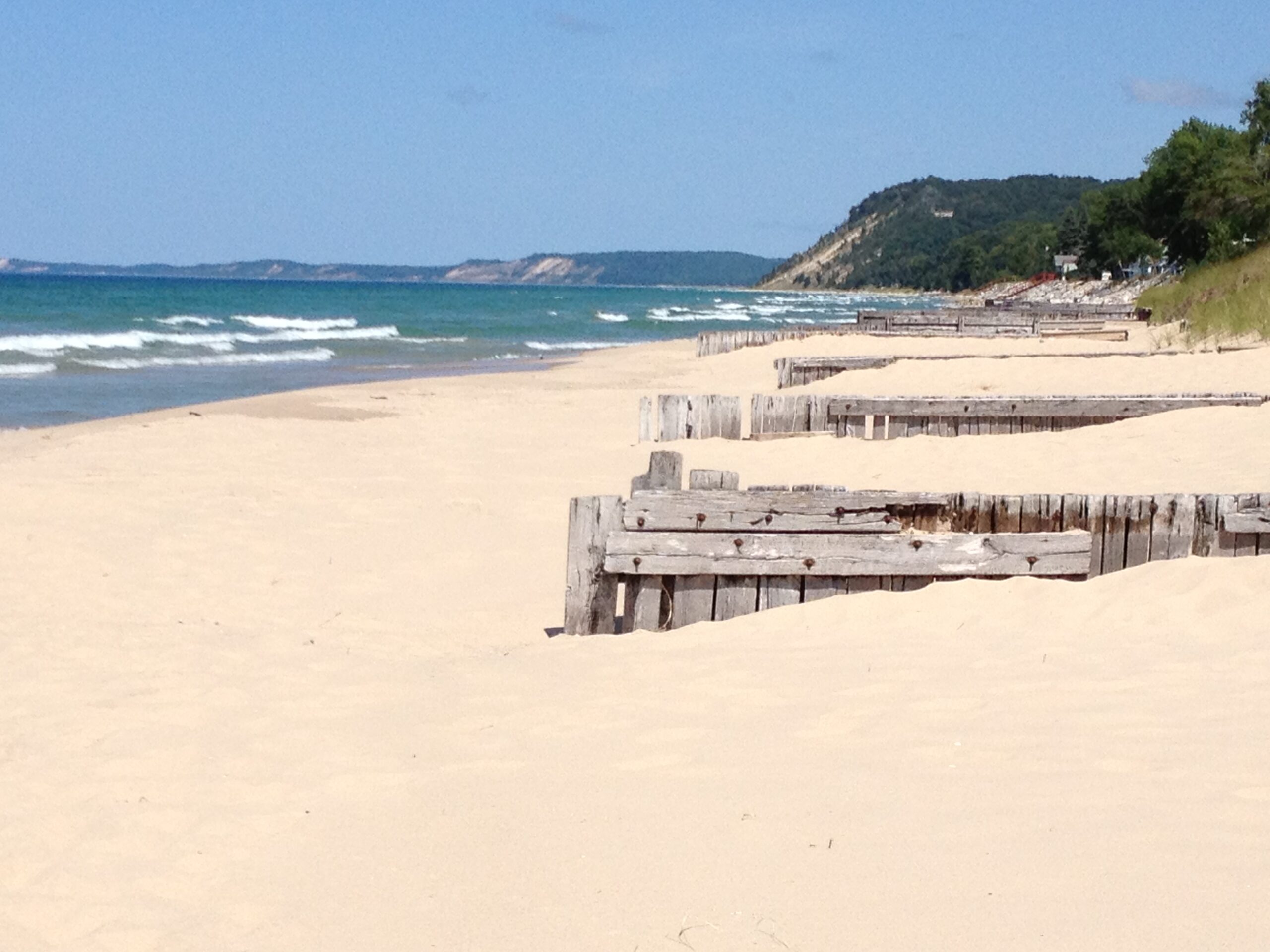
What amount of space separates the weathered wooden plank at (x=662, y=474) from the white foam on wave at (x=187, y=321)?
4732 centimetres

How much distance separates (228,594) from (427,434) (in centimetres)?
734

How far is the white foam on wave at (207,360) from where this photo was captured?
30.5m

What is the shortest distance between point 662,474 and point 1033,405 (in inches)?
283

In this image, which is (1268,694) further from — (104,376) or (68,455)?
(104,376)

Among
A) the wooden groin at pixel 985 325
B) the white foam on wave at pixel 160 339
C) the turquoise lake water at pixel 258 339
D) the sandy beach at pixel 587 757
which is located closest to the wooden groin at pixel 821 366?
the sandy beach at pixel 587 757

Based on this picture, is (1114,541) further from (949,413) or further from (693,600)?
(949,413)

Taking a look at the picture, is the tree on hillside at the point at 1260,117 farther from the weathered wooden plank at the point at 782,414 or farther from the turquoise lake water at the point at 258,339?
the weathered wooden plank at the point at 782,414

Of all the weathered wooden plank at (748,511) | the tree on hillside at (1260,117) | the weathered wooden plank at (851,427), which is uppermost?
the tree on hillside at (1260,117)

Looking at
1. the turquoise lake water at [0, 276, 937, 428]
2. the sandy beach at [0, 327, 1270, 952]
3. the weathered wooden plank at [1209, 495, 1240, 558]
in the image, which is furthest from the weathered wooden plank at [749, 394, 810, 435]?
the turquoise lake water at [0, 276, 937, 428]

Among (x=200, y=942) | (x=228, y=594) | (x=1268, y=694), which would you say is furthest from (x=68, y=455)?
(x=1268, y=694)

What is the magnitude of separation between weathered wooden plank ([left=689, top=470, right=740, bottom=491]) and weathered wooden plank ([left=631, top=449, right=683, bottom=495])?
25 centimetres

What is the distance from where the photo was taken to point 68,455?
1286 cm

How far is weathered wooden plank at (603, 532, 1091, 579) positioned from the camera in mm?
6375

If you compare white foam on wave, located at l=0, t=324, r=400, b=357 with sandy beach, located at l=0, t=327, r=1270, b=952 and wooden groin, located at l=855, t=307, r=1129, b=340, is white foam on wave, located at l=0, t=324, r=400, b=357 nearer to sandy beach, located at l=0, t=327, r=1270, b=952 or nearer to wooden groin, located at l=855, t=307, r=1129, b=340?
wooden groin, located at l=855, t=307, r=1129, b=340
